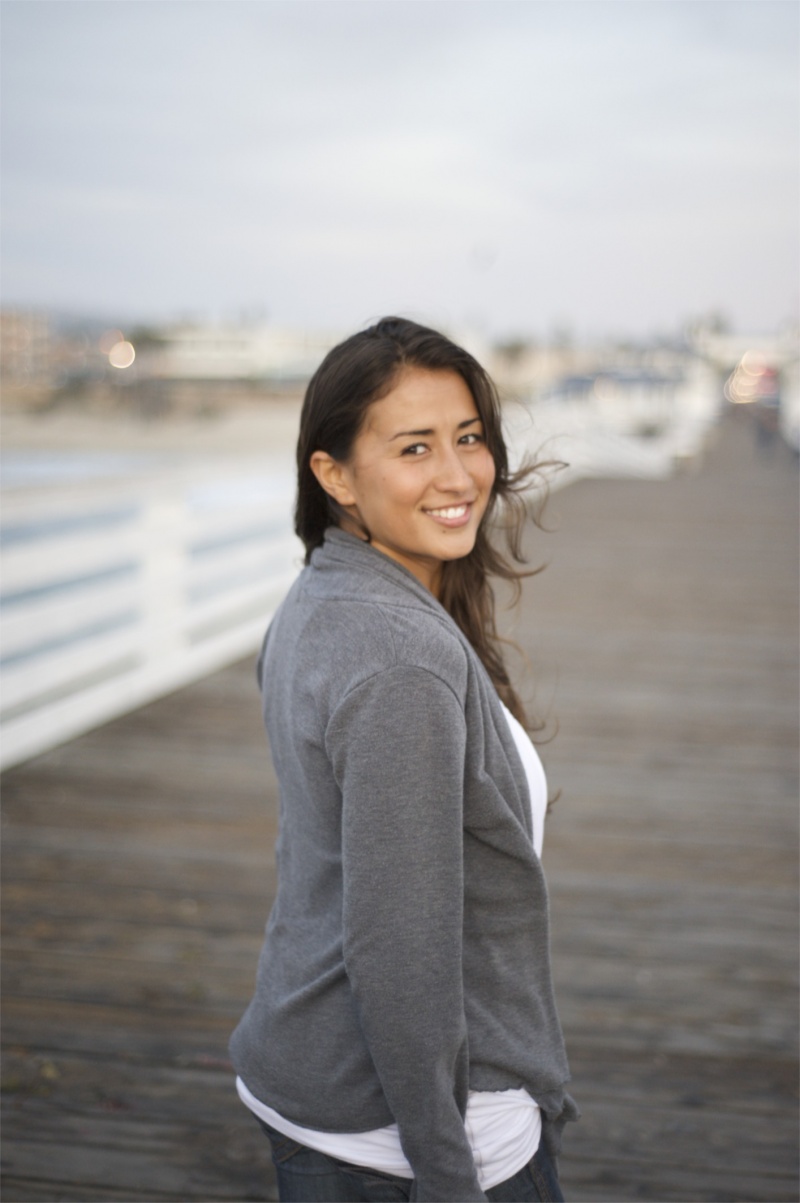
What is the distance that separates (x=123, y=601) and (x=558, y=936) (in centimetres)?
299

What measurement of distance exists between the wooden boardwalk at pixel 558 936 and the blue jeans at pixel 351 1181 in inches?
37.6

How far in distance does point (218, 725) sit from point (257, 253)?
108 ft

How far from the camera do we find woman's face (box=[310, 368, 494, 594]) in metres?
1.30

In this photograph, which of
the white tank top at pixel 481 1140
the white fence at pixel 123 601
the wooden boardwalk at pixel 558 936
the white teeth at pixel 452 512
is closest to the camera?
the white tank top at pixel 481 1140

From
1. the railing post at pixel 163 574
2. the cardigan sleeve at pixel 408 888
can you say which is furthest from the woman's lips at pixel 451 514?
the railing post at pixel 163 574

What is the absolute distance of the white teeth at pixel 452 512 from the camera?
52.5 inches

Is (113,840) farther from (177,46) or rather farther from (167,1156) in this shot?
(177,46)

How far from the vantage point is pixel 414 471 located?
1309 mm

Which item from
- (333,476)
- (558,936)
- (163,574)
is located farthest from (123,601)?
(333,476)

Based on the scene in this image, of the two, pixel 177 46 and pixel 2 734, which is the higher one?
pixel 177 46

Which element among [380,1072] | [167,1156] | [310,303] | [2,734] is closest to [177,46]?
[2,734]

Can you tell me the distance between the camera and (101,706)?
5.30 meters

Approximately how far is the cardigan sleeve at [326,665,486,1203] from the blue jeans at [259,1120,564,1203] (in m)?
0.12

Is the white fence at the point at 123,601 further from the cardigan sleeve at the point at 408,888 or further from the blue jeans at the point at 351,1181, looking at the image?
the cardigan sleeve at the point at 408,888
